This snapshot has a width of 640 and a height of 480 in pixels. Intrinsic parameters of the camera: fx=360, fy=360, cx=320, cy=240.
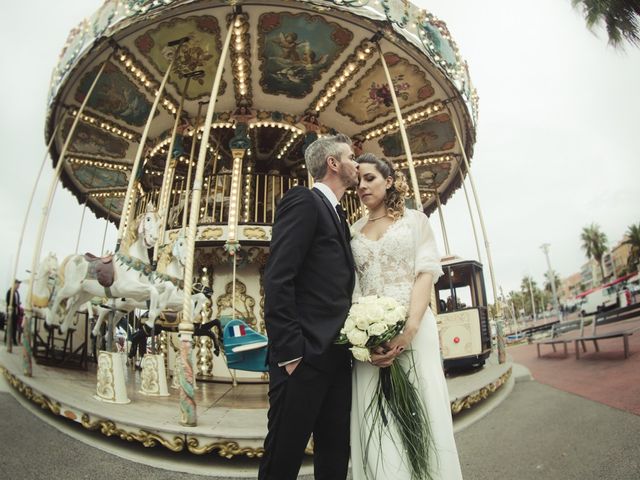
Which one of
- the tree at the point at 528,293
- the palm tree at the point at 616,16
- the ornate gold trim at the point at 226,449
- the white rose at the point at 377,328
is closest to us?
the white rose at the point at 377,328

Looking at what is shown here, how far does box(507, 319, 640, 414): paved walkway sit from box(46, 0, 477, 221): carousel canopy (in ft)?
17.5

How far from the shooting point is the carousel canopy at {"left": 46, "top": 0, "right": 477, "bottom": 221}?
614 centimetres

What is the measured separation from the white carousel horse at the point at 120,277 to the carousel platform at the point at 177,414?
1.42 meters

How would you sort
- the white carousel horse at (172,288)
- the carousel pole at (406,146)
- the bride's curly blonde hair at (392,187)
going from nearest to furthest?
the bride's curly blonde hair at (392,187) < the carousel pole at (406,146) < the white carousel horse at (172,288)

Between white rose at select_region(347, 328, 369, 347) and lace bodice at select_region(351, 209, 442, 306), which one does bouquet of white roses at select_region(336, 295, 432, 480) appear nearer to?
white rose at select_region(347, 328, 369, 347)

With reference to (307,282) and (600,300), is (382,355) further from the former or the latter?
(600,300)

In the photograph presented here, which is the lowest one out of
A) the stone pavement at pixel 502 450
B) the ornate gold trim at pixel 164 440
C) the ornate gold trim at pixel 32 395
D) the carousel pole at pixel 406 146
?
the stone pavement at pixel 502 450

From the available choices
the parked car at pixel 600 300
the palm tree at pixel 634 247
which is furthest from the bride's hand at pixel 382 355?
the palm tree at pixel 634 247

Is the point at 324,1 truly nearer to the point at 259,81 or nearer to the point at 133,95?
the point at 259,81

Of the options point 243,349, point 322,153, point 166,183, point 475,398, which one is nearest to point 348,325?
point 322,153

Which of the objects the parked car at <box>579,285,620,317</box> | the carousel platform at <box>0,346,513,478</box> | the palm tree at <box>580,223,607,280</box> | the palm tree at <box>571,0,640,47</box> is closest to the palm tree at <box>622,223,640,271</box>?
the palm tree at <box>580,223,607,280</box>

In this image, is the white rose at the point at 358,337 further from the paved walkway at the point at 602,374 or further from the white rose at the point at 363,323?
the paved walkway at the point at 602,374

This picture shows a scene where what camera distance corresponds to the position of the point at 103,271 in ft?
20.7

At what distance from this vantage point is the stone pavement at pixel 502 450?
2842 millimetres
